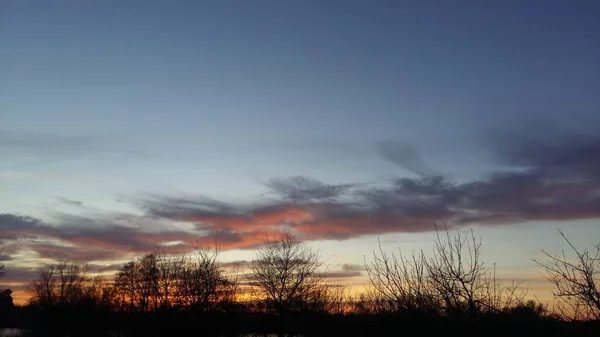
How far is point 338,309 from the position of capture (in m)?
37.5

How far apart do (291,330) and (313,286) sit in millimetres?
4220

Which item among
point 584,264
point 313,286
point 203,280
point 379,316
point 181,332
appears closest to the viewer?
point 584,264

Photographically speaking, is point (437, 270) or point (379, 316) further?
point (379, 316)

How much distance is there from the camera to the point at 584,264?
15.7 m

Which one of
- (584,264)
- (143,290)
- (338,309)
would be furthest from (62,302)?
(584,264)

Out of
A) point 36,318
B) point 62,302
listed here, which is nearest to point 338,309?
point 62,302

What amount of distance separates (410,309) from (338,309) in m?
17.3

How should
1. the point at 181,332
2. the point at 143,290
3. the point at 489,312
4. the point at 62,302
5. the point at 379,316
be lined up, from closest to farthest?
1. the point at 489,312
2. the point at 379,316
3. the point at 181,332
4. the point at 143,290
5. the point at 62,302

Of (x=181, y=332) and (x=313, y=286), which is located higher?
(x=313, y=286)

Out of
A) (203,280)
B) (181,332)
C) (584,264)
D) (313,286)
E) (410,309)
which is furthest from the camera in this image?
(313,286)

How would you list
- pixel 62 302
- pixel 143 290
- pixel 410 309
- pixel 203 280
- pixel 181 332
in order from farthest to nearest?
pixel 62 302, pixel 143 290, pixel 203 280, pixel 181 332, pixel 410 309

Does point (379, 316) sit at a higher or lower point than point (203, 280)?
lower

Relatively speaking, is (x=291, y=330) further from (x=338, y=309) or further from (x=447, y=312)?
(x=447, y=312)

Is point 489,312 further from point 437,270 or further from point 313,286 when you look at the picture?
point 313,286
